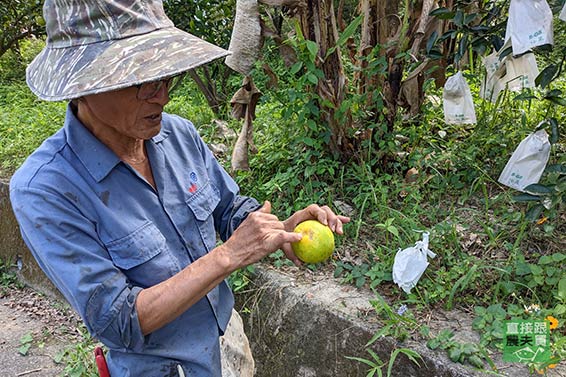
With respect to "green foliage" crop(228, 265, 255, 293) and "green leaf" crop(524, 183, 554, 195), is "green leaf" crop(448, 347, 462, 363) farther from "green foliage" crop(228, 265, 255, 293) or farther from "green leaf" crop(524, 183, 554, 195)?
"green foliage" crop(228, 265, 255, 293)

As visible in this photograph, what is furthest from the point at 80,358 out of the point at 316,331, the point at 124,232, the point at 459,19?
the point at 459,19

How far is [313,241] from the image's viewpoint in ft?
6.26

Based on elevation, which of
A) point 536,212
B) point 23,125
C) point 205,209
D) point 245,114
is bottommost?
point 23,125

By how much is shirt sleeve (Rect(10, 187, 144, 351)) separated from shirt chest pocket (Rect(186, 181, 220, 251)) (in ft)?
1.33

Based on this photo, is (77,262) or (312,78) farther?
(312,78)

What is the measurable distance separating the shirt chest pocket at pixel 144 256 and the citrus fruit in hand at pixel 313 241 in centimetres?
45

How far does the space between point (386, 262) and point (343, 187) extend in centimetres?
76

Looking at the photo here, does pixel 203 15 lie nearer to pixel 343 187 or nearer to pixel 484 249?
pixel 343 187

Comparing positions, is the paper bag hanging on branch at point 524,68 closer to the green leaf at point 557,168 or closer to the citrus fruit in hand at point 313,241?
the green leaf at point 557,168

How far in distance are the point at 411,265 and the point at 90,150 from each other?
4.95 ft

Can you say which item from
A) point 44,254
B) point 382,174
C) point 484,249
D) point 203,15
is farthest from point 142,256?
point 203,15

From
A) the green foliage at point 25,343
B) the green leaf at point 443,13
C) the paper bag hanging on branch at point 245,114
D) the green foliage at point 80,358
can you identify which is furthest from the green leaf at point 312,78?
the green foliage at point 25,343

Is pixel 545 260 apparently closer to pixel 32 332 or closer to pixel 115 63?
pixel 115 63
